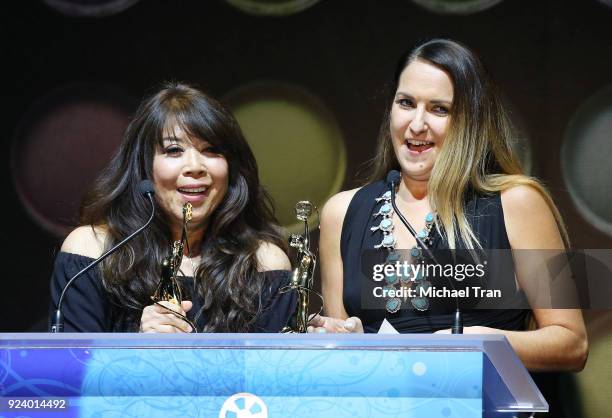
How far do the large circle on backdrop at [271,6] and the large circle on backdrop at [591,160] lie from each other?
108 centimetres

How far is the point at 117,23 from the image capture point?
403 cm

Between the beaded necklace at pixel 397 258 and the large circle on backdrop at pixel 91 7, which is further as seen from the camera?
the large circle on backdrop at pixel 91 7

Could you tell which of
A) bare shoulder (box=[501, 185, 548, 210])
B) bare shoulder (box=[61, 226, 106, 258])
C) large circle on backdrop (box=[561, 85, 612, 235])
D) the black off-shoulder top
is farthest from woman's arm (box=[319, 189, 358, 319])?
large circle on backdrop (box=[561, 85, 612, 235])

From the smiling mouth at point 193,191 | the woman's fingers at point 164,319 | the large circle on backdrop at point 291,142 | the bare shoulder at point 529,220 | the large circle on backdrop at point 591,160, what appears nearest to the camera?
the woman's fingers at point 164,319

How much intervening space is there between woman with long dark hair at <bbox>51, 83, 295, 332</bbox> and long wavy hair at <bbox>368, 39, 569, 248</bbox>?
0.55 meters

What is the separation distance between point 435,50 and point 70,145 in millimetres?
1690

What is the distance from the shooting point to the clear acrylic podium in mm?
1866

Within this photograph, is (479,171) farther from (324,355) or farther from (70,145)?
(70,145)

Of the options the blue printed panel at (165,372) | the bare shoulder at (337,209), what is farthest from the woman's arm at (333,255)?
the blue printed panel at (165,372)

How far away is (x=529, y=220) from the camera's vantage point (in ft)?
9.43

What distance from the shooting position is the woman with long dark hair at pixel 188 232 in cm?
298

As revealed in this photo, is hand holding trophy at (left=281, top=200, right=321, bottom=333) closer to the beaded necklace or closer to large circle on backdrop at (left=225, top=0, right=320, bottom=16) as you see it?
the beaded necklace

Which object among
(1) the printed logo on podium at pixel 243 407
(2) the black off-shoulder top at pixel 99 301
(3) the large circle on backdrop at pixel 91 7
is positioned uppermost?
(3) the large circle on backdrop at pixel 91 7

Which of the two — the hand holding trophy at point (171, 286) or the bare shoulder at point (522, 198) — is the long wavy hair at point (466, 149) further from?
the hand holding trophy at point (171, 286)
